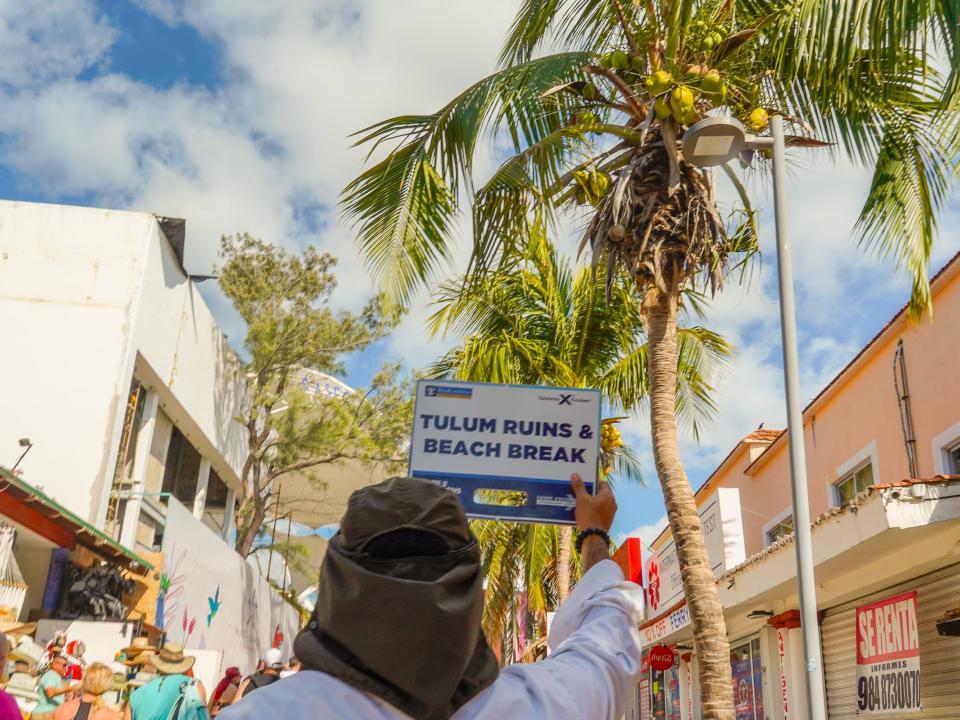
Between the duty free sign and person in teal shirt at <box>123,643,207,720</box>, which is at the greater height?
the duty free sign

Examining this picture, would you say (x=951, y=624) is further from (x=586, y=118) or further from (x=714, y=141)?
(x=586, y=118)

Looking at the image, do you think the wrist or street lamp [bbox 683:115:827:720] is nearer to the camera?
the wrist

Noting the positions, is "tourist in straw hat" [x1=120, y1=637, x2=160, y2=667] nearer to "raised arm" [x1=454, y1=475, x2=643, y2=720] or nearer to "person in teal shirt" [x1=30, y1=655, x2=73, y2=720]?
"person in teal shirt" [x1=30, y1=655, x2=73, y2=720]

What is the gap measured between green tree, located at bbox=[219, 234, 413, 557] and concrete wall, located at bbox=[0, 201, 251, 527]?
6998 millimetres

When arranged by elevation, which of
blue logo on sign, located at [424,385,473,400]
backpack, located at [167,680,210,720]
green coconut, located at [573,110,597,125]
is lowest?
backpack, located at [167,680,210,720]

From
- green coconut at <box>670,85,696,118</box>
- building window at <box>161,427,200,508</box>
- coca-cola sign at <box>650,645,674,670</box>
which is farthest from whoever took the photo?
building window at <box>161,427,200,508</box>

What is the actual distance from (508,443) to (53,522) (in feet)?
38.8

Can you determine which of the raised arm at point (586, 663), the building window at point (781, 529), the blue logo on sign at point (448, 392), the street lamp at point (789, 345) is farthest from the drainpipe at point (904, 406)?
the raised arm at point (586, 663)

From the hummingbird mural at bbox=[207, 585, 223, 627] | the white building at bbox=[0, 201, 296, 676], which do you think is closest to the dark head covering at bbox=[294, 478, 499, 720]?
the white building at bbox=[0, 201, 296, 676]

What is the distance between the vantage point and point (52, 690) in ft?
33.4

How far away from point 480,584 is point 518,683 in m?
0.19

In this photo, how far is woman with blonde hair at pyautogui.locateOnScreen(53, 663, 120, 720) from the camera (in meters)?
7.61

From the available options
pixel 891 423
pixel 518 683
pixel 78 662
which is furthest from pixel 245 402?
pixel 518 683

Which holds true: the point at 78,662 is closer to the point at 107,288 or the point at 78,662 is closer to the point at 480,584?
the point at 107,288
